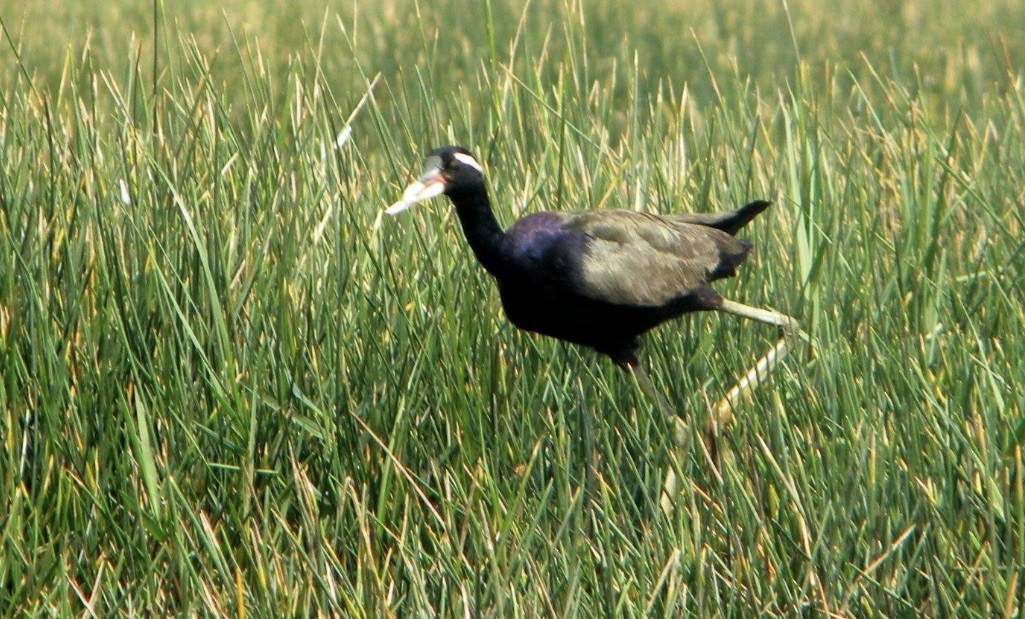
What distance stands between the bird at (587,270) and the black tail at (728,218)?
0.47 feet

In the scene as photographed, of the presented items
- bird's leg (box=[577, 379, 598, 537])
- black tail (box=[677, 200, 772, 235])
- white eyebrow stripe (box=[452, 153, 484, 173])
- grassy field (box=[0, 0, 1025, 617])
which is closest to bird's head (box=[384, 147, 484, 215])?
white eyebrow stripe (box=[452, 153, 484, 173])

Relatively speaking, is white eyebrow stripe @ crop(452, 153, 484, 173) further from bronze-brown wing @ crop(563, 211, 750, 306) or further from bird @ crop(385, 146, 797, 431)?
bronze-brown wing @ crop(563, 211, 750, 306)

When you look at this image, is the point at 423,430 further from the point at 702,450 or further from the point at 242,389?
the point at 702,450

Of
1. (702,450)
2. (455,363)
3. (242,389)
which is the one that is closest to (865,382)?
(702,450)

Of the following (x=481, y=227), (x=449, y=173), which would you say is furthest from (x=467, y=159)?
(x=481, y=227)

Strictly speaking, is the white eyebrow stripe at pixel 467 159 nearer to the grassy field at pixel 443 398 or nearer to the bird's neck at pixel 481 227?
the bird's neck at pixel 481 227

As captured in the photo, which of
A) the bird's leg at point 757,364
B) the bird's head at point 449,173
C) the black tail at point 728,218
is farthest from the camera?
the black tail at point 728,218

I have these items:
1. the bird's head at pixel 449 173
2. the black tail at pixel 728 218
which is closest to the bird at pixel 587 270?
the bird's head at pixel 449 173

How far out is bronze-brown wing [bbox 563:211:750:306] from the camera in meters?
3.29

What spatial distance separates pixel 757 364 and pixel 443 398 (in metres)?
0.70

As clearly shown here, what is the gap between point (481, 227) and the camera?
3273 millimetres

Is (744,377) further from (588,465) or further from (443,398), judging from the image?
(443,398)

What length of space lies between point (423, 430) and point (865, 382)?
Answer: 952 millimetres

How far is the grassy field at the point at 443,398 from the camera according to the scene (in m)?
2.53
